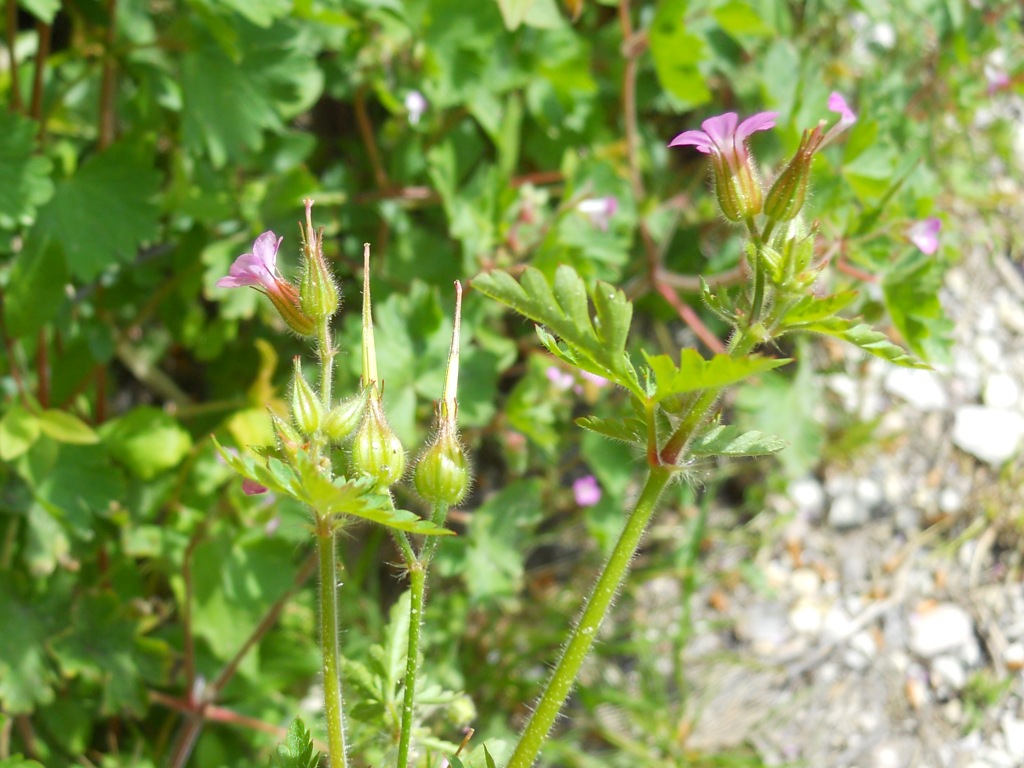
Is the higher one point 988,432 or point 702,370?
point 702,370

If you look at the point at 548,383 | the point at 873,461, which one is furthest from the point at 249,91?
the point at 873,461

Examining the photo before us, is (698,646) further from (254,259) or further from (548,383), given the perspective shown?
(254,259)

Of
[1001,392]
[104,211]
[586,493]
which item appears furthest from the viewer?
[1001,392]

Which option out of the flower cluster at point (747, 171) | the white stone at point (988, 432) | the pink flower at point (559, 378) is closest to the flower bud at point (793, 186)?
the flower cluster at point (747, 171)

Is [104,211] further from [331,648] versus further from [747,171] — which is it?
[747,171]

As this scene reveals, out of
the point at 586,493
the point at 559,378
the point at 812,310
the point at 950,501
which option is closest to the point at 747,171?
the point at 812,310

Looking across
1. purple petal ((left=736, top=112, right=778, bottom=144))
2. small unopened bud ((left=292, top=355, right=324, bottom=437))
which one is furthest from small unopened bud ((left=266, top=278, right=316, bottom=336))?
purple petal ((left=736, top=112, right=778, bottom=144))
